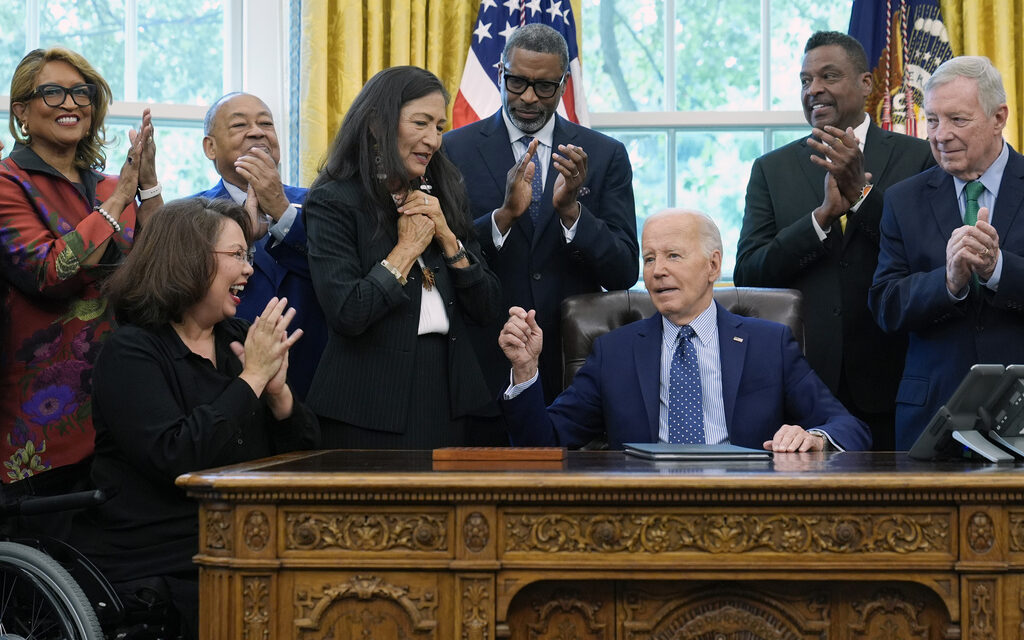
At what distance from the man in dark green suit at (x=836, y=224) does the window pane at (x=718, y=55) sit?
140 cm

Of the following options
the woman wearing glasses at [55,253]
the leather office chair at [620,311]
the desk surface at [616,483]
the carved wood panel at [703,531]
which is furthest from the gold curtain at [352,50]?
the carved wood panel at [703,531]

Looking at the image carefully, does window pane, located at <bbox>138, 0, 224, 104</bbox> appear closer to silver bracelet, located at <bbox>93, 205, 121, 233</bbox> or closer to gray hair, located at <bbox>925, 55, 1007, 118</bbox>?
silver bracelet, located at <bbox>93, 205, 121, 233</bbox>

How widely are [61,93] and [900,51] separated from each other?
338 centimetres

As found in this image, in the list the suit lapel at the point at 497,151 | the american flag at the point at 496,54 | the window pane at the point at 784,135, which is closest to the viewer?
the suit lapel at the point at 497,151

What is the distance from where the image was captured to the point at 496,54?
4922 mm

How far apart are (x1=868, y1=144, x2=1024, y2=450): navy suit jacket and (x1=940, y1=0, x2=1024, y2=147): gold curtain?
1.79 meters

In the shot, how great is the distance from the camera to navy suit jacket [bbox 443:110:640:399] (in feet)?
11.7

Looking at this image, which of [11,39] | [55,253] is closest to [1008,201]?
[55,253]

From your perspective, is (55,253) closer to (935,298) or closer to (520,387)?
(520,387)

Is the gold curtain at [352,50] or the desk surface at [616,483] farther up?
the gold curtain at [352,50]

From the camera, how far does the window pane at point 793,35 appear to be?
211 inches

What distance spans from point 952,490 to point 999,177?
4.80ft

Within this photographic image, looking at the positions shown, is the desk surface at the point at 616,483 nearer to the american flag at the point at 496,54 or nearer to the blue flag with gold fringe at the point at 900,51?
the american flag at the point at 496,54

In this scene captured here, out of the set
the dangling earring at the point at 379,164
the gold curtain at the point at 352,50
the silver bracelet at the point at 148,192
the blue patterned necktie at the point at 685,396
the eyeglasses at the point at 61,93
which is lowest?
the blue patterned necktie at the point at 685,396
